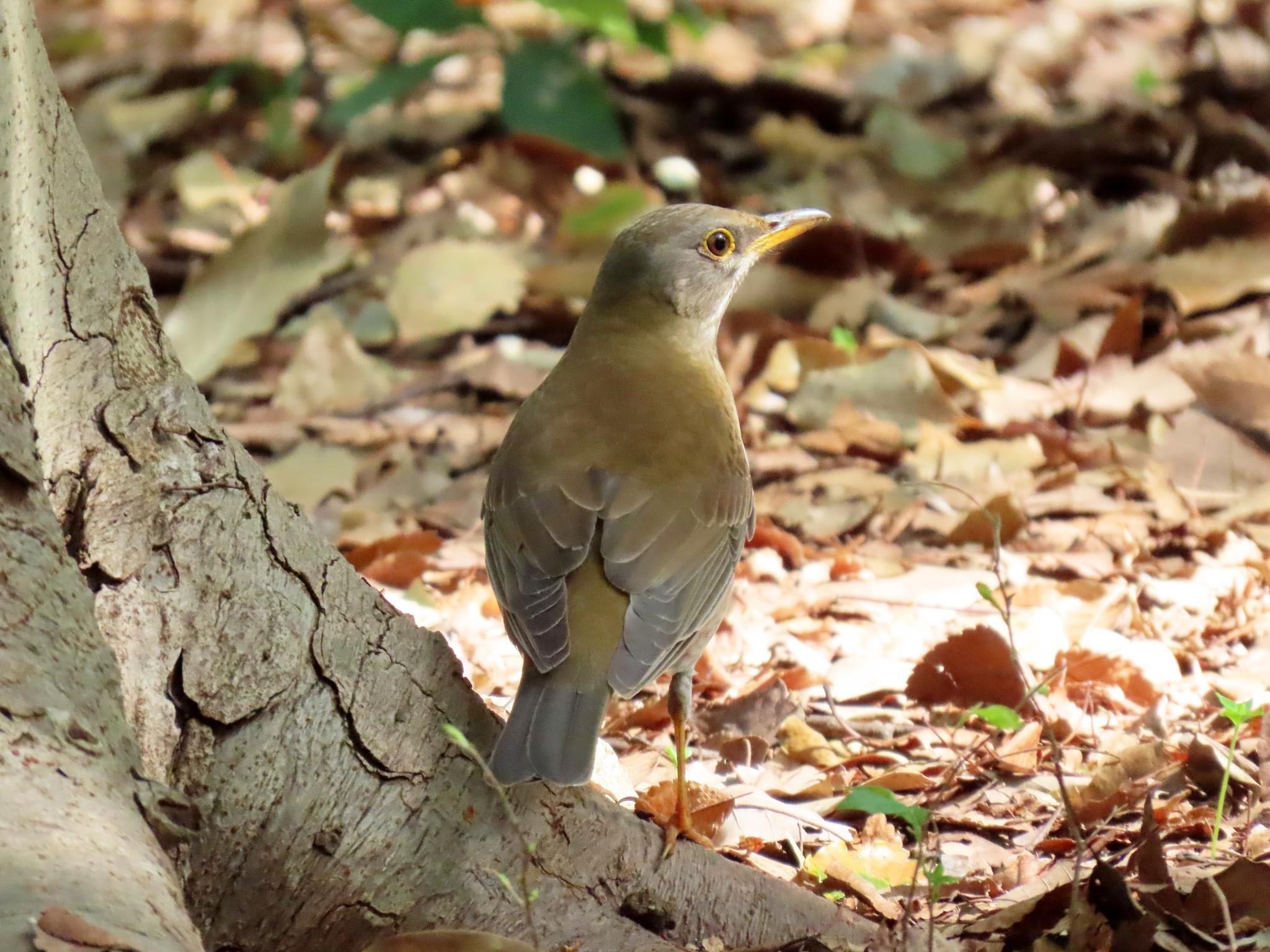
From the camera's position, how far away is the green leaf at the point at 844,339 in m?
6.58

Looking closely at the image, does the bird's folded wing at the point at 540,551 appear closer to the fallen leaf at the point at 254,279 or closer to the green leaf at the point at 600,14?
the fallen leaf at the point at 254,279

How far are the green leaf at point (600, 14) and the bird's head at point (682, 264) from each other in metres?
3.06

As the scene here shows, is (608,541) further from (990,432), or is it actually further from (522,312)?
(522,312)

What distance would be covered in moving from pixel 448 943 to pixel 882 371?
3.95 m

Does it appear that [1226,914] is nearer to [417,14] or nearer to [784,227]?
[784,227]

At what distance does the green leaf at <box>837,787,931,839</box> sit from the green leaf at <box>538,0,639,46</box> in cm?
523

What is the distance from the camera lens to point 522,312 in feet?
25.0

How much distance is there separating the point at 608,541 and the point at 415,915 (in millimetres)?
1127

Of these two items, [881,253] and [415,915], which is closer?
[415,915]

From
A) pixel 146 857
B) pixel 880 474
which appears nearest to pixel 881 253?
pixel 880 474

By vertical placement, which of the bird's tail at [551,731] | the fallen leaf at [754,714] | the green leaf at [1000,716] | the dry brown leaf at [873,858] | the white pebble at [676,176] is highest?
the bird's tail at [551,731]

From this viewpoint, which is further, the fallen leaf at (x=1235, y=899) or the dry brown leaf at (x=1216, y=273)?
the dry brown leaf at (x=1216, y=273)

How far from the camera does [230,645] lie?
291 centimetres

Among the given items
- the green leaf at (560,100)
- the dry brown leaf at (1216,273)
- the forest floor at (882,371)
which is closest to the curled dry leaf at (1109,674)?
the forest floor at (882,371)
